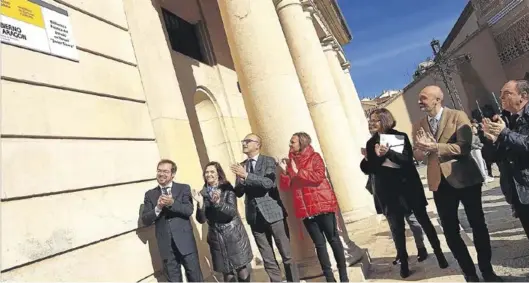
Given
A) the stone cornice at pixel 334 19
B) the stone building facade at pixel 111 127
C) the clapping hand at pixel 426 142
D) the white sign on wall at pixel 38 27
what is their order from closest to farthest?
1. the stone building facade at pixel 111 127
2. the clapping hand at pixel 426 142
3. the white sign on wall at pixel 38 27
4. the stone cornice at pixel 334 19

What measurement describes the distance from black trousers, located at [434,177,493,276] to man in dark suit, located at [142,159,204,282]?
97.7 inches

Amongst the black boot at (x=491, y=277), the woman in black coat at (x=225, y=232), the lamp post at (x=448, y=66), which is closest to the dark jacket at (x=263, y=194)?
the woman in black coat at (x=225, y=232)

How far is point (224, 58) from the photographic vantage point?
9969 millimetres

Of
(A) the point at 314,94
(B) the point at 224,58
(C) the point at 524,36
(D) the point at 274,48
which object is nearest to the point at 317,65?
(A) the point at 314,94

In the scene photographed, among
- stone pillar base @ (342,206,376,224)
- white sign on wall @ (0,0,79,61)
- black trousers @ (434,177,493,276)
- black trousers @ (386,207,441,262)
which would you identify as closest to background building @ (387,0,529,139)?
stone pillar base @ (342,206,376,224)

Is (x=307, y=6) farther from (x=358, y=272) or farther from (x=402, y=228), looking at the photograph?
(x=358, y=272)

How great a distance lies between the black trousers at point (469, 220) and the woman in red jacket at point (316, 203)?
1.07 metres

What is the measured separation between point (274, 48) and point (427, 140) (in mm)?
2454

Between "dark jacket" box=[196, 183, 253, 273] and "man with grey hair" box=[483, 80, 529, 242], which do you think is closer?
"man with grey hair" box=[483, 80, 529, 242]

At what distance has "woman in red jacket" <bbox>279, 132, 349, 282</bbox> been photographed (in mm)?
4691

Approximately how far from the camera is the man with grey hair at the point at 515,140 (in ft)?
12.4

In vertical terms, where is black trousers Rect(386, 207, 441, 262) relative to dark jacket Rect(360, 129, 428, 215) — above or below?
below

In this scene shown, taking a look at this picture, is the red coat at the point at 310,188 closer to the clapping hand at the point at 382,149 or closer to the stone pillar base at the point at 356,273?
the clapping hand at the point at 382,149

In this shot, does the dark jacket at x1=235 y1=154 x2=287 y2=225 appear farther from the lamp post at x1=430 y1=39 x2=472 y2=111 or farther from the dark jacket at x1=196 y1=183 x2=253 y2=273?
the lamp post at x1=430 y1=39 x2=472 y2=111
